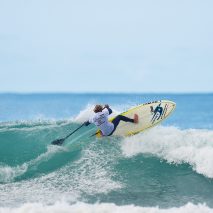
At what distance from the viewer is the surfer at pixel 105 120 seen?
446 inches

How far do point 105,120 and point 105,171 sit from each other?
1.45 m

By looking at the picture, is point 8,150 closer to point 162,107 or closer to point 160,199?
point 162,107

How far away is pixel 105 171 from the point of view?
10.6 meters

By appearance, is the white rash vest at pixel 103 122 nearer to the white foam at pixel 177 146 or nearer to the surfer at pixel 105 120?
the surfer at pixel 105 120

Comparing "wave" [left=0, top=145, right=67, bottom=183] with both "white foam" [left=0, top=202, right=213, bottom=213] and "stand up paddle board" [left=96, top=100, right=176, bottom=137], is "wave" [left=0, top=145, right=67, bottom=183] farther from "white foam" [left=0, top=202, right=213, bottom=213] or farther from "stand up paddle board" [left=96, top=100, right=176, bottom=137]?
"white foam" [left=0, top=202, right=213, bottom=213]

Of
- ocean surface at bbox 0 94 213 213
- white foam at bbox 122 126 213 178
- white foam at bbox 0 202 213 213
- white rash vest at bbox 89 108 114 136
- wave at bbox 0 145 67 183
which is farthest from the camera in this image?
white rash vest at bbox 89 108 114 136

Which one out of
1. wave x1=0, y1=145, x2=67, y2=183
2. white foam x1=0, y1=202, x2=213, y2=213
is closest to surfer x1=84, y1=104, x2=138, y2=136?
wave x1=0, y1=145, x2=67, y2=183

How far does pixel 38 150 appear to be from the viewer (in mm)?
12312

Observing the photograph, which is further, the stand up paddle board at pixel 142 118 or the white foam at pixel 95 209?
the stand up paddle board at pixel 142 118

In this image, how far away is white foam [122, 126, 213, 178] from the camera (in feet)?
35.1

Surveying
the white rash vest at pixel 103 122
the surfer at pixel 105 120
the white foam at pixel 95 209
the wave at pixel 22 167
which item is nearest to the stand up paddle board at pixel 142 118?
the surfer at pixel 105 120

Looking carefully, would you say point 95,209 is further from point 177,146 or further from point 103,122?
point 177,146

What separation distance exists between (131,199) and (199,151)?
8.55ft

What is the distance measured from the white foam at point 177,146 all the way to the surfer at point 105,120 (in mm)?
449
